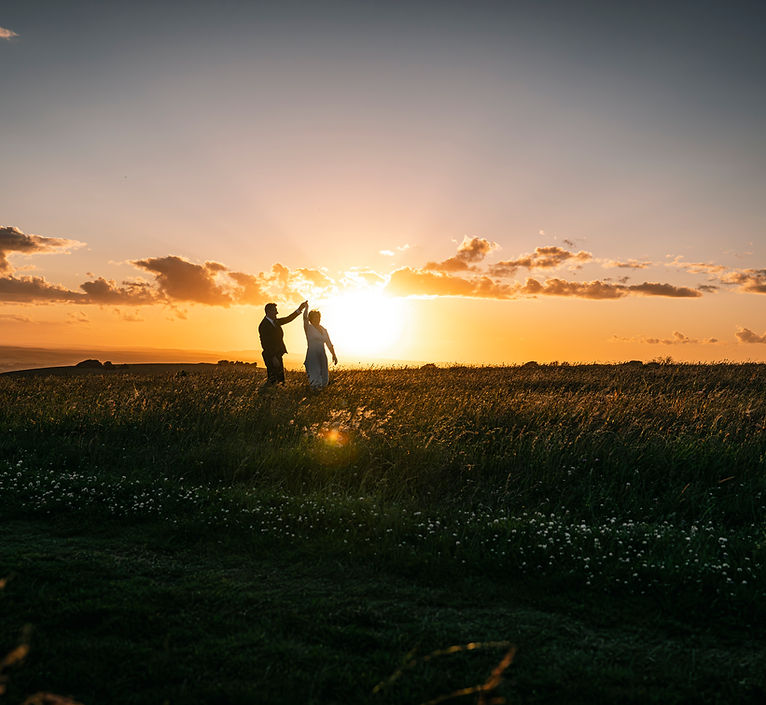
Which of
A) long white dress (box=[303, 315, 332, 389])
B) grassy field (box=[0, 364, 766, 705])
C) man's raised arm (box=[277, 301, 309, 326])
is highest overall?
man's raised arm (box=[277, 301, 309, 326])

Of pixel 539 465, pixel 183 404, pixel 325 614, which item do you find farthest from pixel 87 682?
pixel 183 404

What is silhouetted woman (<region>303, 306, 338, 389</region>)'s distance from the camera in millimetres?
20766

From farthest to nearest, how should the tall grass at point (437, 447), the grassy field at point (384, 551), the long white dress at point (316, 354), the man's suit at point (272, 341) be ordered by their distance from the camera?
the man's suit at point (272, 341), the long white dress at point (316, 354), the tall grass at point (437, 447), the grassy field at point (384, 551)

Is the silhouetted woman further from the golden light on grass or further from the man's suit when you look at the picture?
the golden light on grass

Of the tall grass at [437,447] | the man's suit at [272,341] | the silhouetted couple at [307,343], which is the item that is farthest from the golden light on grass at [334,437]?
the man's suit at [272,341]

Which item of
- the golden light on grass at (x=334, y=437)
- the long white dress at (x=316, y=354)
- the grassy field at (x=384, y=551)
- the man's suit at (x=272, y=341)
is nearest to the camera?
the grassy field at (x=384, y=551)

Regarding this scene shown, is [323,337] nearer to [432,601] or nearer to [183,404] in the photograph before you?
[183,404]

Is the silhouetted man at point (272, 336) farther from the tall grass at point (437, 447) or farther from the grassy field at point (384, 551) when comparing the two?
the grassy field at point (384, 551)

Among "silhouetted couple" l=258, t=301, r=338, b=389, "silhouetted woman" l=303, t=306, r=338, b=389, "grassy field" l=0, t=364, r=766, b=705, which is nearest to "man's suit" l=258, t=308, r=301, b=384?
"silhouetted couple" l=258, t=301, r=338, b=389

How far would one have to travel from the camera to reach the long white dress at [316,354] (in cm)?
2075

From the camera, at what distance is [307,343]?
20984 millimetres

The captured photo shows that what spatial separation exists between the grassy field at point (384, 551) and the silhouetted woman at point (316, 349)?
5446 millimetres

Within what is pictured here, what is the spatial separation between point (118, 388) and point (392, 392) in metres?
9.56

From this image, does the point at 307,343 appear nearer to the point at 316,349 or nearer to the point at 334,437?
the point at 316,349
